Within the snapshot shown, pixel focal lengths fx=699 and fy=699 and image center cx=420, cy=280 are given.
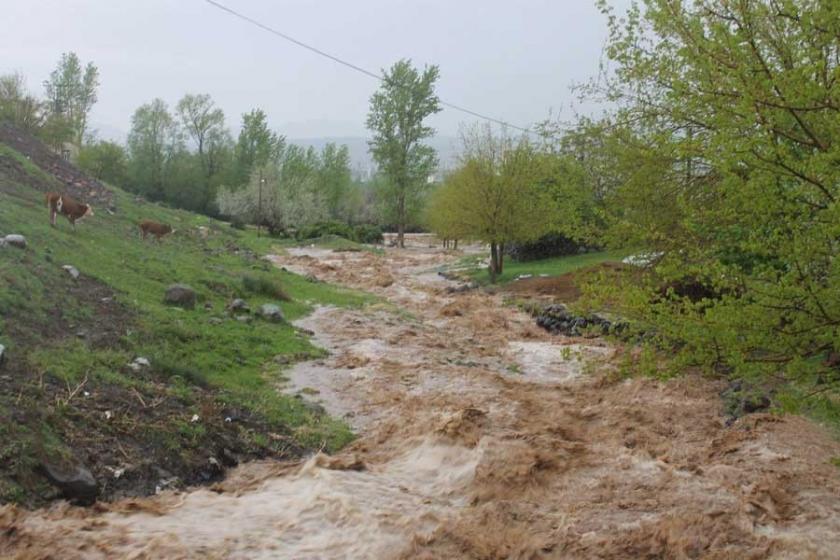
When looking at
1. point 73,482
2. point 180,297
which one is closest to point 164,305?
point 180,297

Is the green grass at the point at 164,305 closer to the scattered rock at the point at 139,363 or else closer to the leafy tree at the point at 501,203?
the scattered rock at the point at 139,363

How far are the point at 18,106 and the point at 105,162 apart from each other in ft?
50.8

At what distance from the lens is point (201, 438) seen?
9.09 metres

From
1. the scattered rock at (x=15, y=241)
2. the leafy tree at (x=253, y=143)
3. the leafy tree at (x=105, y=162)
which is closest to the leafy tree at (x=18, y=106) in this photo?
the leafy tree at (x=105, y=162)

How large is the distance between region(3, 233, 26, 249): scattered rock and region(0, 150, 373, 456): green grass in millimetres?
321

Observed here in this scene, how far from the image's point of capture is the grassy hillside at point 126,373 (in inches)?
313

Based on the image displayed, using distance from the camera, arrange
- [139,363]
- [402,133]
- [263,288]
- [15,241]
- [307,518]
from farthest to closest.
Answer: [402,133], [263,288], [15,241], [139,363], [307,518]

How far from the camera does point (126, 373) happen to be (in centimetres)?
1048

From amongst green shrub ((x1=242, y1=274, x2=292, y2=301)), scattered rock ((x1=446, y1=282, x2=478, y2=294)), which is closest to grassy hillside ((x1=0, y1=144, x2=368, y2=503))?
green shrub ((x1=242, y1=274, x2=292, y2=301))

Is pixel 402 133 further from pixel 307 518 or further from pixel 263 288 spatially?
pixel 307 518

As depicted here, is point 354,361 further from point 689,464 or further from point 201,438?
point 689,464

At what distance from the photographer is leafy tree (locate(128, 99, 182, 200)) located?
69188 millimetres

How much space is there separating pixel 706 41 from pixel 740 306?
252 cm

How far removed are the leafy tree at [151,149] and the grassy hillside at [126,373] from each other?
52.2 meters
